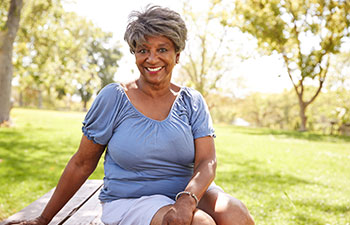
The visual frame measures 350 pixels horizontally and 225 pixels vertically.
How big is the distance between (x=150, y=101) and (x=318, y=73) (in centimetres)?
2224

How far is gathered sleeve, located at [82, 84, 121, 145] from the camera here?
7.09 ft

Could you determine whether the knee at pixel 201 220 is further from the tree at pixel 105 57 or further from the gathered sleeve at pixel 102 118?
the tree at pixel 105 57

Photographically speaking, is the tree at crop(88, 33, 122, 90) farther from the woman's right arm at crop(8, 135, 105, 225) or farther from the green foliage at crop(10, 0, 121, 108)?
the woman's right arm at crop(8, 135, 105, 225)

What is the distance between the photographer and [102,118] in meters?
2.17

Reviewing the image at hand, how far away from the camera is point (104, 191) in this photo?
233cm

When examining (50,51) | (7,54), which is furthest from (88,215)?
(50,51)

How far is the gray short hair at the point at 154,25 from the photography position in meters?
2.14

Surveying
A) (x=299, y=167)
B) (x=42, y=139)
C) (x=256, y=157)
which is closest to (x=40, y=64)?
(x=42, y=139)

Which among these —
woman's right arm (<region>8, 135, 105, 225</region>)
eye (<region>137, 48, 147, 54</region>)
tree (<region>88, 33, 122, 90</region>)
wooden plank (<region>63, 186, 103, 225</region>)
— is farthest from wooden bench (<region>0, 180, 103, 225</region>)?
tree (<region>88, 33, 122, 90</region>)

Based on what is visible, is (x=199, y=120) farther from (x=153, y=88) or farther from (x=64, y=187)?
(x=64, y=187)

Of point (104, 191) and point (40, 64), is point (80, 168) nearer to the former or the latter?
point (104, 191)

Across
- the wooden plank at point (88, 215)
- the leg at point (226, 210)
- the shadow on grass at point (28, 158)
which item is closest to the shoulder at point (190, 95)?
the leg at point (226, 210)

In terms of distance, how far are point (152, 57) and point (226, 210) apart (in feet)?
3.40

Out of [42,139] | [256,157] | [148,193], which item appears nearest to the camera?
[148,193]
